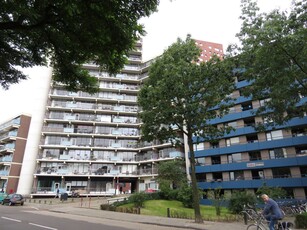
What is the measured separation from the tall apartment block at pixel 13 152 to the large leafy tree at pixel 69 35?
157 ft

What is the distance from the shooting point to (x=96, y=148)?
45750mm

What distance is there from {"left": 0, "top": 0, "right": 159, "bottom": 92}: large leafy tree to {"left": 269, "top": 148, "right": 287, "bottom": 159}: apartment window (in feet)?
107

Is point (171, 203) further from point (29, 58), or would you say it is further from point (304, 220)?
point (29, 58)

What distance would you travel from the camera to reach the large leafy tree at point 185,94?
15.6m

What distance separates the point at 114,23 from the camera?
5703mm

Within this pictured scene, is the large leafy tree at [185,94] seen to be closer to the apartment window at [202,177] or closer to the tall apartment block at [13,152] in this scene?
the apartment window at [202,177]

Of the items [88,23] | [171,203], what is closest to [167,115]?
[88,23]

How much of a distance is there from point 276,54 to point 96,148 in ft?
128

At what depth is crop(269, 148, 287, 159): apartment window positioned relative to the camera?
32281mm

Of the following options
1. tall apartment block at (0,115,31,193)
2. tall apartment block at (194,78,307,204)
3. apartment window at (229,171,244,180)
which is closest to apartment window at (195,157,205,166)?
tall apartment block at (194,78,307,204)

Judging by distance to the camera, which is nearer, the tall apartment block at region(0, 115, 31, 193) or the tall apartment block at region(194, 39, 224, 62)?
the tall apartment block at region(0, 115, 31, 193)

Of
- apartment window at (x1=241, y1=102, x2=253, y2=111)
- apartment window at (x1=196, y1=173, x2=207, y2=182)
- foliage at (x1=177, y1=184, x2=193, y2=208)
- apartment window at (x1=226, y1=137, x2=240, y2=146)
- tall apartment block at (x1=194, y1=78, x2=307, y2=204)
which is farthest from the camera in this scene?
apartment window at (x1=196, y1=173, x2=207, y2=182)

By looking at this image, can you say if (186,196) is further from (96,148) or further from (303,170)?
(96,148)

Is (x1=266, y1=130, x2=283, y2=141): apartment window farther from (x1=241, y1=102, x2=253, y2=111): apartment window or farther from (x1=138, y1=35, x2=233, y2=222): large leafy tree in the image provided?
(x1=138, y1=35, x2=233, y2=222): large leafy tree
